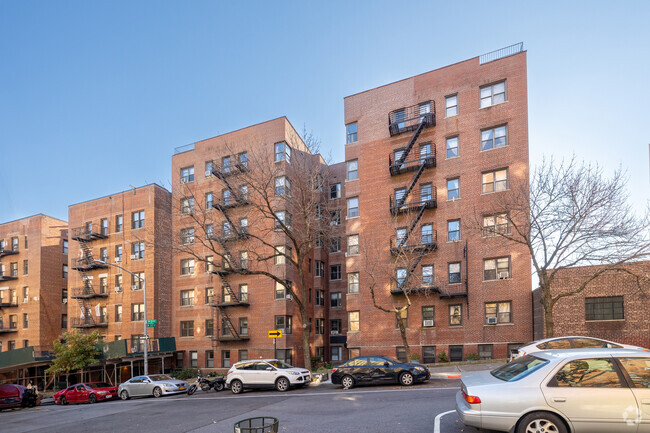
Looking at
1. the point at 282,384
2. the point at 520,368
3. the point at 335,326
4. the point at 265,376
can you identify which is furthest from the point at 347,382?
the point at 335,326

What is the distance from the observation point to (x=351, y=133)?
36.2 meters

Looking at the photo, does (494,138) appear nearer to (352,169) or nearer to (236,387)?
(352,169)

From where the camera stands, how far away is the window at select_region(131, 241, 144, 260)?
138 feet

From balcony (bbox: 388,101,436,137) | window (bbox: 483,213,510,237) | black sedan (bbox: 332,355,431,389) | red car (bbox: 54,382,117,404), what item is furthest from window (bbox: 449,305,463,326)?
red car (bbox: 54,382,117,404)

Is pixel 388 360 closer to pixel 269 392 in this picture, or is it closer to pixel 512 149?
pixel 269 392

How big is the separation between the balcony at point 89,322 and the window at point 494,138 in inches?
1500

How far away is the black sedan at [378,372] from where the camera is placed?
58.3 feet

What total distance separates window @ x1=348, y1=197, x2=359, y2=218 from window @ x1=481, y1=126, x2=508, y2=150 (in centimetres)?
1049

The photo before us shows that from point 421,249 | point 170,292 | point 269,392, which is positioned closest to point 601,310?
point 421,249

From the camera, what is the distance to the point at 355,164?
35781 mm

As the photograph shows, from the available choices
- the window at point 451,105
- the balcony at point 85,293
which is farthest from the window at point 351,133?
the balcony at point 85,293

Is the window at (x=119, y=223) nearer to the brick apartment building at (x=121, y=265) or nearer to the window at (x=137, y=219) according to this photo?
the brick apartment building at (x=121, y=265)

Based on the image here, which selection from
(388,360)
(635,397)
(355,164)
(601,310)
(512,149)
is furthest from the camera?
(355,164)

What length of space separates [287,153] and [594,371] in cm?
3365
